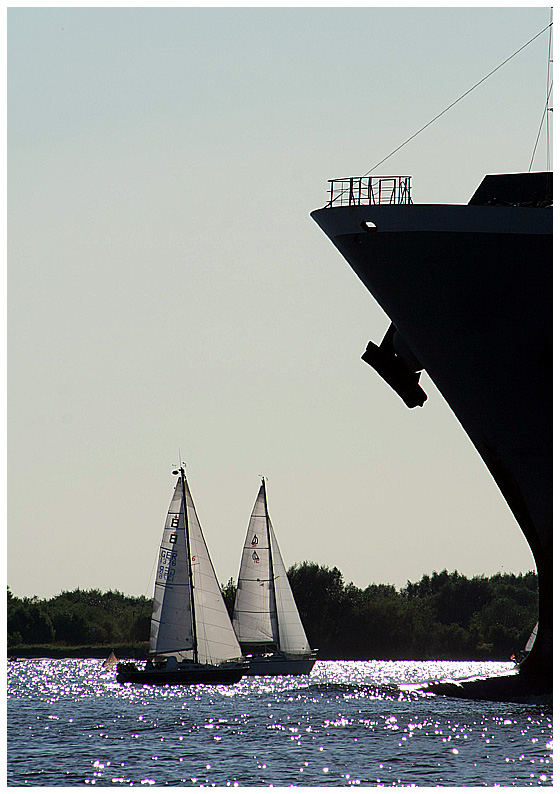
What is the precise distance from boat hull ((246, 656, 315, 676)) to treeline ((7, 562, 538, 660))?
43166 millimetres

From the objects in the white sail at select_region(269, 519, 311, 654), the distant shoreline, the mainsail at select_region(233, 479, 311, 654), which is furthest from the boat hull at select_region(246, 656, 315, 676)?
the distant shoreline

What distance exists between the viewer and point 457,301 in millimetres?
43906

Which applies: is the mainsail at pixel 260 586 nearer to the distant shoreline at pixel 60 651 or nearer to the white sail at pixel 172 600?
the white sail at pixel 172 600

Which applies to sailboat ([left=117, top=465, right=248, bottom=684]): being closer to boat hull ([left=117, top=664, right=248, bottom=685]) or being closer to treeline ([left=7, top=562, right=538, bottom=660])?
boat hull ([left=117, top=664, right=248, bottom=685])

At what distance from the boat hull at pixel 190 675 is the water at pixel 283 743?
31.7 ft

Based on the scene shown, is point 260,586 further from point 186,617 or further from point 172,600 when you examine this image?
point 172,600

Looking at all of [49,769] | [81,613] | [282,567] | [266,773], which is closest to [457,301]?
[266,773]

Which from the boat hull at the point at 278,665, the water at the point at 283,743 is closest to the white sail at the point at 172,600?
the water at the point at 283,743

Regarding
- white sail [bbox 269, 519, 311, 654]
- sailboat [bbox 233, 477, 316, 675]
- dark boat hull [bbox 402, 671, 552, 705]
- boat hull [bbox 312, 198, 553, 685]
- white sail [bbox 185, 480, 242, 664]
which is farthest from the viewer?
white sail [bbox 269, 519, 311, 654]

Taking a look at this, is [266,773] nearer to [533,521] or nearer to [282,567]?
[533,521]

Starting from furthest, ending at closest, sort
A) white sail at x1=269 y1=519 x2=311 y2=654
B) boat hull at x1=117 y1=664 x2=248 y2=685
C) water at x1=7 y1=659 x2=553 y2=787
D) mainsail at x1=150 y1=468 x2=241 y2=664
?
white sail at x1=269 y1=519 x2=311 y2=654 < mainsail at x1=150 y1=468 x2=241 y2=664 < boat hull at x1=117 y1=664 x2=248 y2=685 < water at x1=7 y1=659 x2=553 y2=787

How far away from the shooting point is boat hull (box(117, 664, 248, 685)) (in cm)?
7869

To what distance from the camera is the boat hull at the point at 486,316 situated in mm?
41906

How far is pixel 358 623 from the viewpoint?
503 ft
